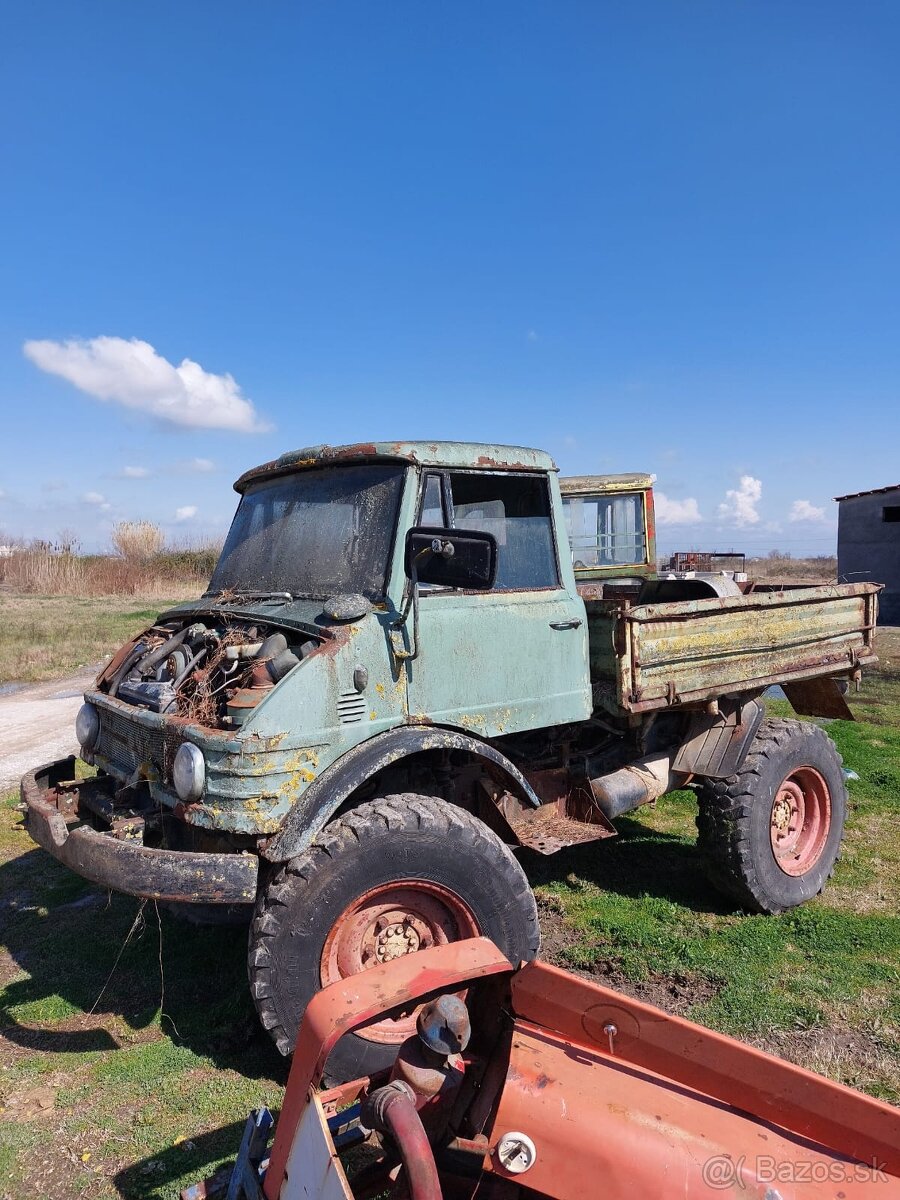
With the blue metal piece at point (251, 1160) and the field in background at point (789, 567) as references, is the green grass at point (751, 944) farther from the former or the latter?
the field in background at point (789, 567)

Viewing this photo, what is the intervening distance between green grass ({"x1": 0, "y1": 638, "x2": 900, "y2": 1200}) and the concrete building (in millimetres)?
16850

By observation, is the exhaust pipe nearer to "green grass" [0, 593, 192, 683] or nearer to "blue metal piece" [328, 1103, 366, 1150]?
"blue metal piece" [328, 1103, 366, 1150]

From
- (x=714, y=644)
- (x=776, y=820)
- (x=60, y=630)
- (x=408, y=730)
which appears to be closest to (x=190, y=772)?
(x=408, y=730)

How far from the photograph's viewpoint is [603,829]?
4.23 metres

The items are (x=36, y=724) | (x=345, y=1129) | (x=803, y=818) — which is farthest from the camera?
(x=36, y=724)

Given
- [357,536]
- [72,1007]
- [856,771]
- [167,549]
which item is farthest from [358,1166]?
[167,549]

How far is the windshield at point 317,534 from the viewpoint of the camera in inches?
144

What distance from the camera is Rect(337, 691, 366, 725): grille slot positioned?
10.7ft

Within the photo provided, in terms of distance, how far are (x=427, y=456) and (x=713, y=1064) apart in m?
2.57

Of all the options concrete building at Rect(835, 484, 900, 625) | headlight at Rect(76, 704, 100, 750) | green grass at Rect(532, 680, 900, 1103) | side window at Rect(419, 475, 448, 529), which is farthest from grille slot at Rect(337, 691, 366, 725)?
concrete building at Rect(835, 484, 900, 625)

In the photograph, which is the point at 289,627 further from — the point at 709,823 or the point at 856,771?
the point at 856,771

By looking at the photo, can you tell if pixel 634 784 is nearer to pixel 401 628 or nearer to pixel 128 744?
pixel 401 628

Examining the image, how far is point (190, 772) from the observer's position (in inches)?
120

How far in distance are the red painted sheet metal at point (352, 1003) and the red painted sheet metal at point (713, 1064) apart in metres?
0.20
